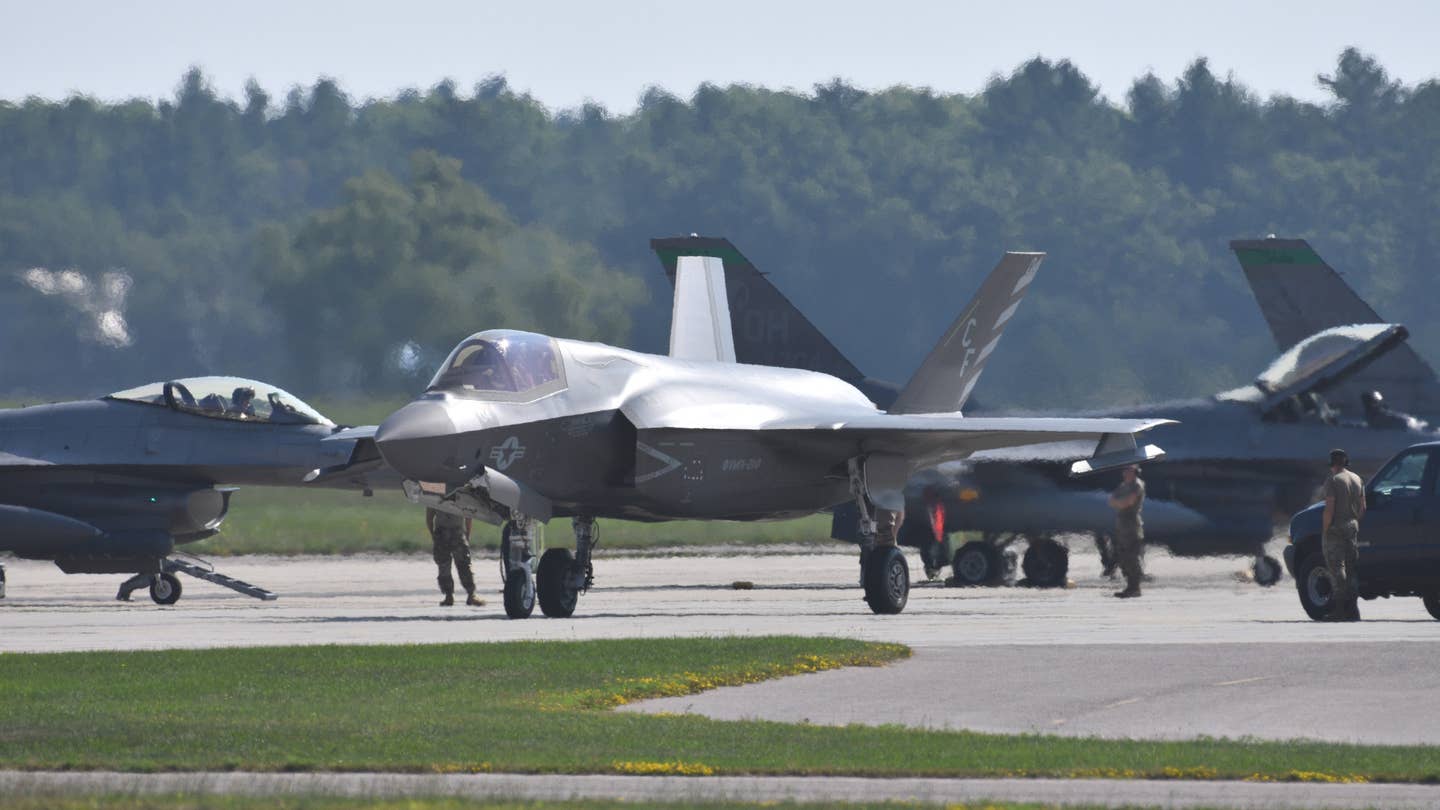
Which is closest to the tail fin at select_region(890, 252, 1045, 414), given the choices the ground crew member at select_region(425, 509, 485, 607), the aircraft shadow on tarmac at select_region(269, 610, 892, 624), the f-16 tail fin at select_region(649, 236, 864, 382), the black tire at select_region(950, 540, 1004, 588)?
the f-16 tail fin at select_region(649, 236, 864, 382)

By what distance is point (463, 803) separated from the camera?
964 centimetres

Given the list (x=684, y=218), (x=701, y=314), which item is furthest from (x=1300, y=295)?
(x=684, y=218)

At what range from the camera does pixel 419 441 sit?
2064 centimetres

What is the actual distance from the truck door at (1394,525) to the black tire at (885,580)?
484 cm

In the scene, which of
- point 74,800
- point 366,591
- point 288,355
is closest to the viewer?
point 74,800

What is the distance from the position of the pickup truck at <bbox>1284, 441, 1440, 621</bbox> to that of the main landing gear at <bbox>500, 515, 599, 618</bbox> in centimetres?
735

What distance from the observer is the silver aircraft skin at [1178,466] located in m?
32.7

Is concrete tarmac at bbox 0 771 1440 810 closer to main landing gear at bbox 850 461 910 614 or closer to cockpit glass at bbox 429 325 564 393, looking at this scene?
cockpit glass at bbox 429 325 564 393

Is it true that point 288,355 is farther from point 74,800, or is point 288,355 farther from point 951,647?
point 74,800

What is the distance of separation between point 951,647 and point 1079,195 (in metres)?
61.7

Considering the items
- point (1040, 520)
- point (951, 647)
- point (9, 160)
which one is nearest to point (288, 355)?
point (9, 160)

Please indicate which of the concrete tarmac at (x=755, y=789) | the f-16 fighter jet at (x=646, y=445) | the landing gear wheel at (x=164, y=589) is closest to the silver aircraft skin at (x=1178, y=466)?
the f-16 fighter jet at (x=646, y=445)

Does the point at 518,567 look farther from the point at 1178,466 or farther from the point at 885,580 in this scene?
the point at 1178,466

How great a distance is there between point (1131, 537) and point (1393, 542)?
709 cm
